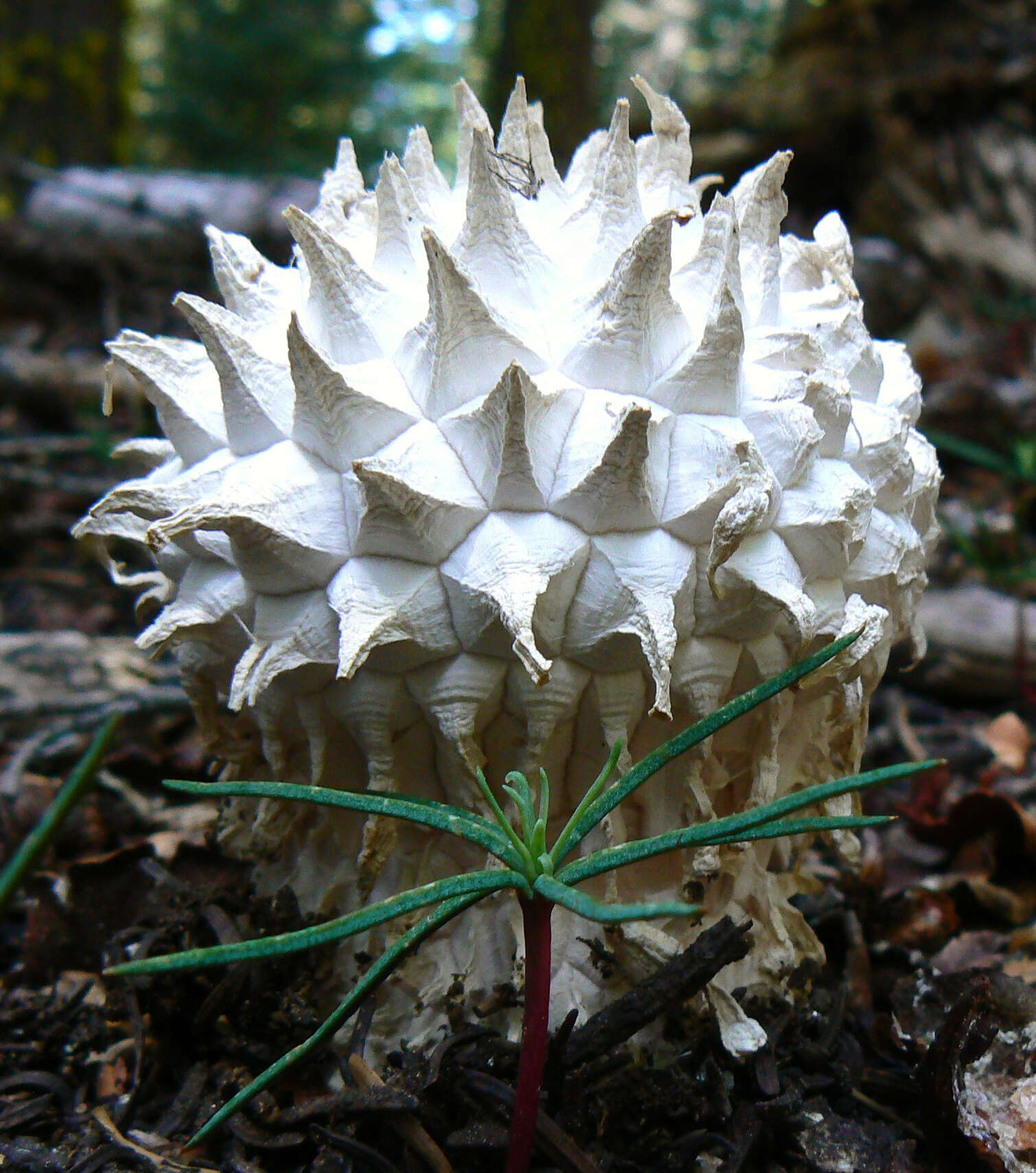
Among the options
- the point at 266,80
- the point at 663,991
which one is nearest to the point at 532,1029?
the point at 663,991

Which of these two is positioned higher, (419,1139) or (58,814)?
(58,814)

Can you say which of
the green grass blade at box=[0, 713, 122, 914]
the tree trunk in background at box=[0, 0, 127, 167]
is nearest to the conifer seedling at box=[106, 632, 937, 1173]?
the green grass blade at box=[0, 713, 122, 914]

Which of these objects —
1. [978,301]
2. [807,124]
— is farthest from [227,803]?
[807,124]

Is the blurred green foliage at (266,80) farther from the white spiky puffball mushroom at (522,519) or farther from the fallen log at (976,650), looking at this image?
the white spiky puffball mushroom at (522,519)

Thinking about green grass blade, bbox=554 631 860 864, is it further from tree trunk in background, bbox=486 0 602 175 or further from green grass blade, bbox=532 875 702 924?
tree trunk in background, bbox=486 0 602 175

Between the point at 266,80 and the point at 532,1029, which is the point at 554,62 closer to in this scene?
the point at 266,80

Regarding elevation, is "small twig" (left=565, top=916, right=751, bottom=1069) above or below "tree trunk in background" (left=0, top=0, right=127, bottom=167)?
below

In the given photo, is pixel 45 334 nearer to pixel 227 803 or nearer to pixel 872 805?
pixel 227 803
